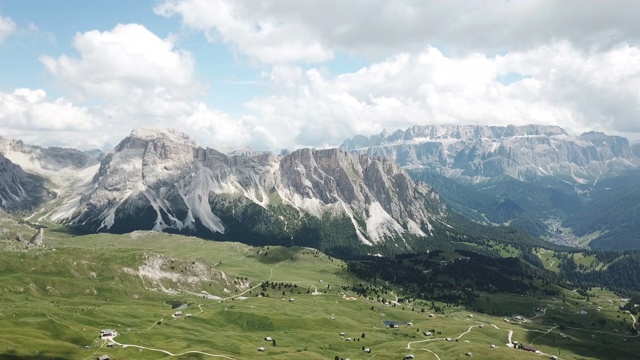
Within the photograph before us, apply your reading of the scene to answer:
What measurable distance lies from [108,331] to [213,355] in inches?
1770

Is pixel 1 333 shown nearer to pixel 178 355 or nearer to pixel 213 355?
pixel 178 355

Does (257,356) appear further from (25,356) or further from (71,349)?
(25,356)

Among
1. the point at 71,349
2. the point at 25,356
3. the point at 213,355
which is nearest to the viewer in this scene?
the point at 25,356

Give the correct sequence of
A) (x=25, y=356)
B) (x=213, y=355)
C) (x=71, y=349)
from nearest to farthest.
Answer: (x=25, y=356), (x=71, y=349), (x=213, y=355)

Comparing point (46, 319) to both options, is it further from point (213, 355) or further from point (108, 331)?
point (213, 355)

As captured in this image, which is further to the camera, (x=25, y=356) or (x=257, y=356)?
(x=257, y=356)

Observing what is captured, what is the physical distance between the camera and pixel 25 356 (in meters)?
157

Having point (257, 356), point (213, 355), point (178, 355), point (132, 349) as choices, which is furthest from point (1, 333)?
point (257, 356)

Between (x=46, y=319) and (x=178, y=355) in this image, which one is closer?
(x=178, y=355)

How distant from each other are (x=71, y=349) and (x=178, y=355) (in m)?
36.3

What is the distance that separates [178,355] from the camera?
182625 mm

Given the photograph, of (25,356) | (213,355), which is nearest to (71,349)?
(25,356)

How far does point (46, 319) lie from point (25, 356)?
150ft

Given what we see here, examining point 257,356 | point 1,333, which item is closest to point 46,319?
point 1,333
